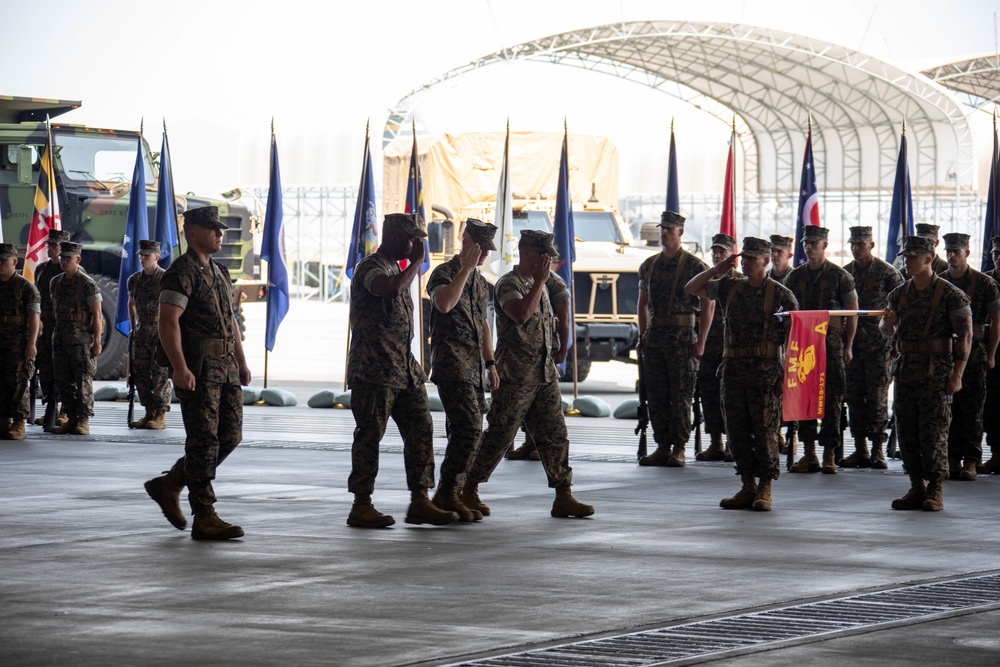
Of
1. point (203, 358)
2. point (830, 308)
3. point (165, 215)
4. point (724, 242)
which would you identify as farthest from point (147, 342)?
point (203, 358)

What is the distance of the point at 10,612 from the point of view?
5.89m

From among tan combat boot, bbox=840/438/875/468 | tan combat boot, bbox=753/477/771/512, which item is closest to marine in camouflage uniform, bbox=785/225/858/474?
tan combat boot, bbox=840/438/875/468

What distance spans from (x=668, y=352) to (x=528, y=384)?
3.38 m

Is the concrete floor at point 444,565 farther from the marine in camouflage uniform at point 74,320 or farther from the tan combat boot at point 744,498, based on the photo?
the marine in camouflage uniform at point 74,320

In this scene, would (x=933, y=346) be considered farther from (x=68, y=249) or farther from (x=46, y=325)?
(x=46, y=325)

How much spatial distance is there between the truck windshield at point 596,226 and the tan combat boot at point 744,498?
1195cm

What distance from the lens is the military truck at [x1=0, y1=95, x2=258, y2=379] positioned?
2069 centimetres

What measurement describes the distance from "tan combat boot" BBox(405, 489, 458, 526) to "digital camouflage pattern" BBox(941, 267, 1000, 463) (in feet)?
14.4

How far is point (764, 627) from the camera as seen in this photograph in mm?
5809

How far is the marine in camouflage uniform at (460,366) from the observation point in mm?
8578

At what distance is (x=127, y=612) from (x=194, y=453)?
2.00m

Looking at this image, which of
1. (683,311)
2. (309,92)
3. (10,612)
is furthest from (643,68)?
(10,612)

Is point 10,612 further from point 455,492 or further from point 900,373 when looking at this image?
point 900,373

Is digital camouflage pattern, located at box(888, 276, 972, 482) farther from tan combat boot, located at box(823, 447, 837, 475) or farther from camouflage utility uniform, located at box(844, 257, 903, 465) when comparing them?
camouflage utility uniform, located at box(844, 257, 903, 465)
